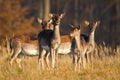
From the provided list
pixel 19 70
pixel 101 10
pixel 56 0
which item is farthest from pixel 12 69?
pixel 56 0

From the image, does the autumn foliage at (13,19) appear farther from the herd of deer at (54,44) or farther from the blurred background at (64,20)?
the herd of deer at (54,44)

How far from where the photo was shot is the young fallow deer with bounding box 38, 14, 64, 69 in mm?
16359

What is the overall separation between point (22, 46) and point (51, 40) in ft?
4.82

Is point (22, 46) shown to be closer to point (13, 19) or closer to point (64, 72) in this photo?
point (64, 72)

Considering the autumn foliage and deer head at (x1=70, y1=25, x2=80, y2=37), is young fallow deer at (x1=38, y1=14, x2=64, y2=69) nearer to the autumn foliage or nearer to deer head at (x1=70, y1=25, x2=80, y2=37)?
deer head at (x1=70, y1=25, x2=80, y2=37)

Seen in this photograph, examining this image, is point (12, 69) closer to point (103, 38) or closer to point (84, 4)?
point (103, 38)

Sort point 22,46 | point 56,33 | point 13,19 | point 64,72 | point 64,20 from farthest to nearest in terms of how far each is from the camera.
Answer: point 64,20 < point 13,19 < point 22,46 < point 56,33 < point 64,72

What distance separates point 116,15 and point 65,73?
2567 centimetres

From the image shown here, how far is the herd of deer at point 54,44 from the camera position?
16.4m

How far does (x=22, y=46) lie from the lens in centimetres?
1783

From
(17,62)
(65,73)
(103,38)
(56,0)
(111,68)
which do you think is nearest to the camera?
(65,73)

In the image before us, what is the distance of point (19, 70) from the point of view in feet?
49.5

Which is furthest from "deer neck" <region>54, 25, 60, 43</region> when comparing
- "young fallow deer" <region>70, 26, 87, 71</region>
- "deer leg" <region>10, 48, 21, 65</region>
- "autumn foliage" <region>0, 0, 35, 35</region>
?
"autumn foliage" <region>0, 0, 35, 35</region>

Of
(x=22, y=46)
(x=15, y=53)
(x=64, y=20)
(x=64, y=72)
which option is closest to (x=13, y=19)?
(x=64, y=20)
